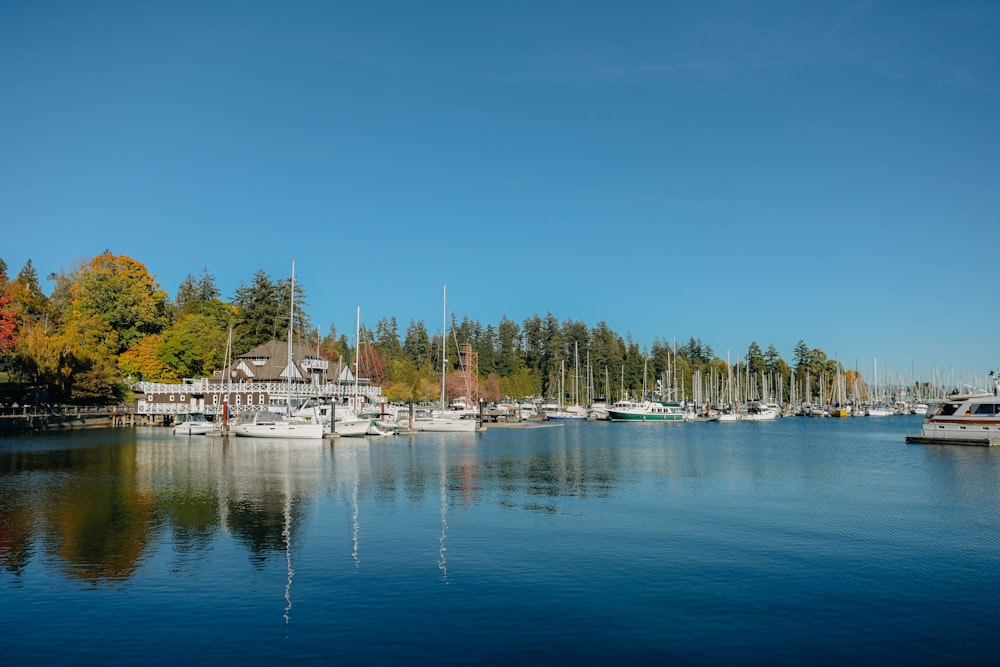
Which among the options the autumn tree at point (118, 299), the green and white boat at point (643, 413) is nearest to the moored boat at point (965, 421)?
the green and white boat at point (643, 413)

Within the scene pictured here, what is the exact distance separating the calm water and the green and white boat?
84.0 metres

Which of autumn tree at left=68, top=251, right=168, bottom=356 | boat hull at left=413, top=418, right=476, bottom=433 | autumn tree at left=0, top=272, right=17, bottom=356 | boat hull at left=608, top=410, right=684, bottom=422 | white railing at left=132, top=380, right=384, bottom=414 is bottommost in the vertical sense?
boat hull at left=608, top=410, right=684, bottom=422

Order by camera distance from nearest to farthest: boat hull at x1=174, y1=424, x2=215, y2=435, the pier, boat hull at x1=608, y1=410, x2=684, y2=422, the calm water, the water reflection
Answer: the calm water, the water reflection, boat hull at x1=174, y1=424, x2=215, y2=435, the pier, boat hull at x1=608, y1=410, x2=684, y2=422

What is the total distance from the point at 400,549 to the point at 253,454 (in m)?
35.7

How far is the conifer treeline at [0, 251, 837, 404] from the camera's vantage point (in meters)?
93.2

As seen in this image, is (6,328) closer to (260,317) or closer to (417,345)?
(260,317)

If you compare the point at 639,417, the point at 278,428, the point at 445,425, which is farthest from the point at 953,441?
the point at 639,417

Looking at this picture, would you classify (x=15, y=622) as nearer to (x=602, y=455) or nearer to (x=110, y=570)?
(x=110, y=570)

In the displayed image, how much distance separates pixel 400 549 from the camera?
74.9 ft

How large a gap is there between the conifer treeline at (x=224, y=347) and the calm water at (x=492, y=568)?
56.8m

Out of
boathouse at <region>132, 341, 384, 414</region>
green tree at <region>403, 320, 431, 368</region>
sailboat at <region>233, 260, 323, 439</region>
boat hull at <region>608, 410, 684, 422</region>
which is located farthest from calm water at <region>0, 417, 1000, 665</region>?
green tree at <region>403, 320, 431, 368</region>

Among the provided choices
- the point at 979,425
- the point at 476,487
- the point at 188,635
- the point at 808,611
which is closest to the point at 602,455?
the point at 476,487

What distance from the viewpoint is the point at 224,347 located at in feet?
388

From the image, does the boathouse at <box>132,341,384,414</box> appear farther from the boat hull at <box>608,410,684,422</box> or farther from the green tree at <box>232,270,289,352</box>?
the boat hull at <box>608,410,684,422</box>
